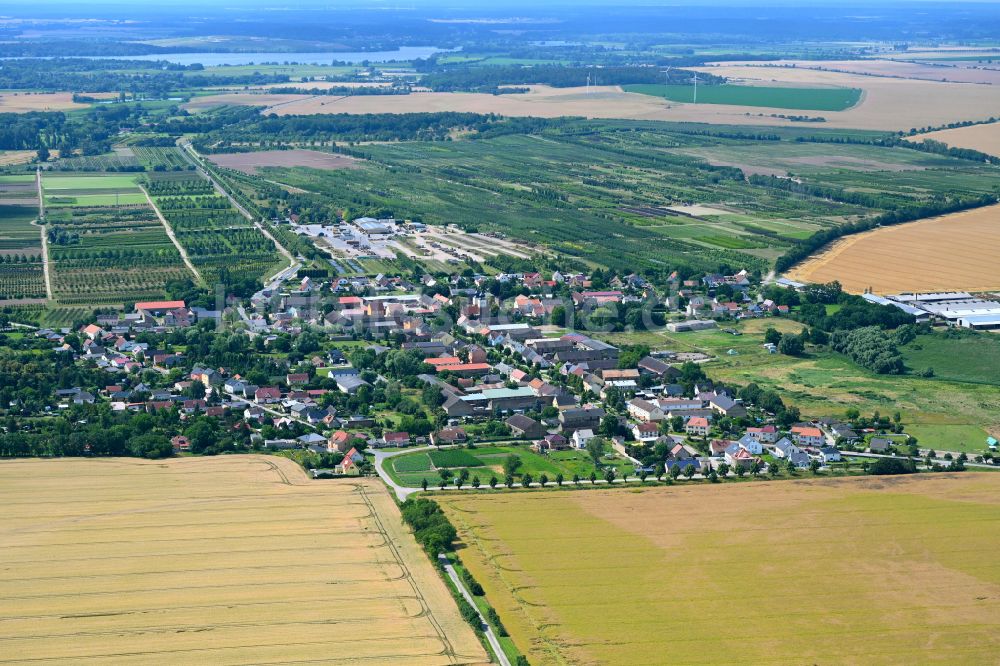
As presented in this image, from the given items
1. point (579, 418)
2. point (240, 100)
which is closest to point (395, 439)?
point (579, 418)

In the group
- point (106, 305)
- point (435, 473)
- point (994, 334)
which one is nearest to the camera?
point (435, 473)

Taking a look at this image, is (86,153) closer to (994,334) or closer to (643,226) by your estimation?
(643,226)

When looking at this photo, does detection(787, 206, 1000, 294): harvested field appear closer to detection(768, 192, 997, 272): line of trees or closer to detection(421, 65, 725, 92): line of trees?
detection(768, 192, 997, 272): line of trees

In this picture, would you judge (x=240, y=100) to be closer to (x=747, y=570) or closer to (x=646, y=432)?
(x=646, y=432)

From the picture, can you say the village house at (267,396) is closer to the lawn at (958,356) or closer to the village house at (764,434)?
the village house at (764,434)

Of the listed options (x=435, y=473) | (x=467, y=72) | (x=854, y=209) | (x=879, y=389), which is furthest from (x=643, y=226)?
(x=467, y=72)

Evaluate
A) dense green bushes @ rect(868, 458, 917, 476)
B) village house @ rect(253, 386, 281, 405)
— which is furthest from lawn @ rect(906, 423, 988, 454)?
village house @ rect(253, 386, 281, 405)

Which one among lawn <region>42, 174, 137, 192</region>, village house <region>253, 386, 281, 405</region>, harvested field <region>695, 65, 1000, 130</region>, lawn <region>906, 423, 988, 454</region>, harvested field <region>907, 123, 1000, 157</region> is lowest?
A: lawn <region>42, 174, 137, 192</region>
